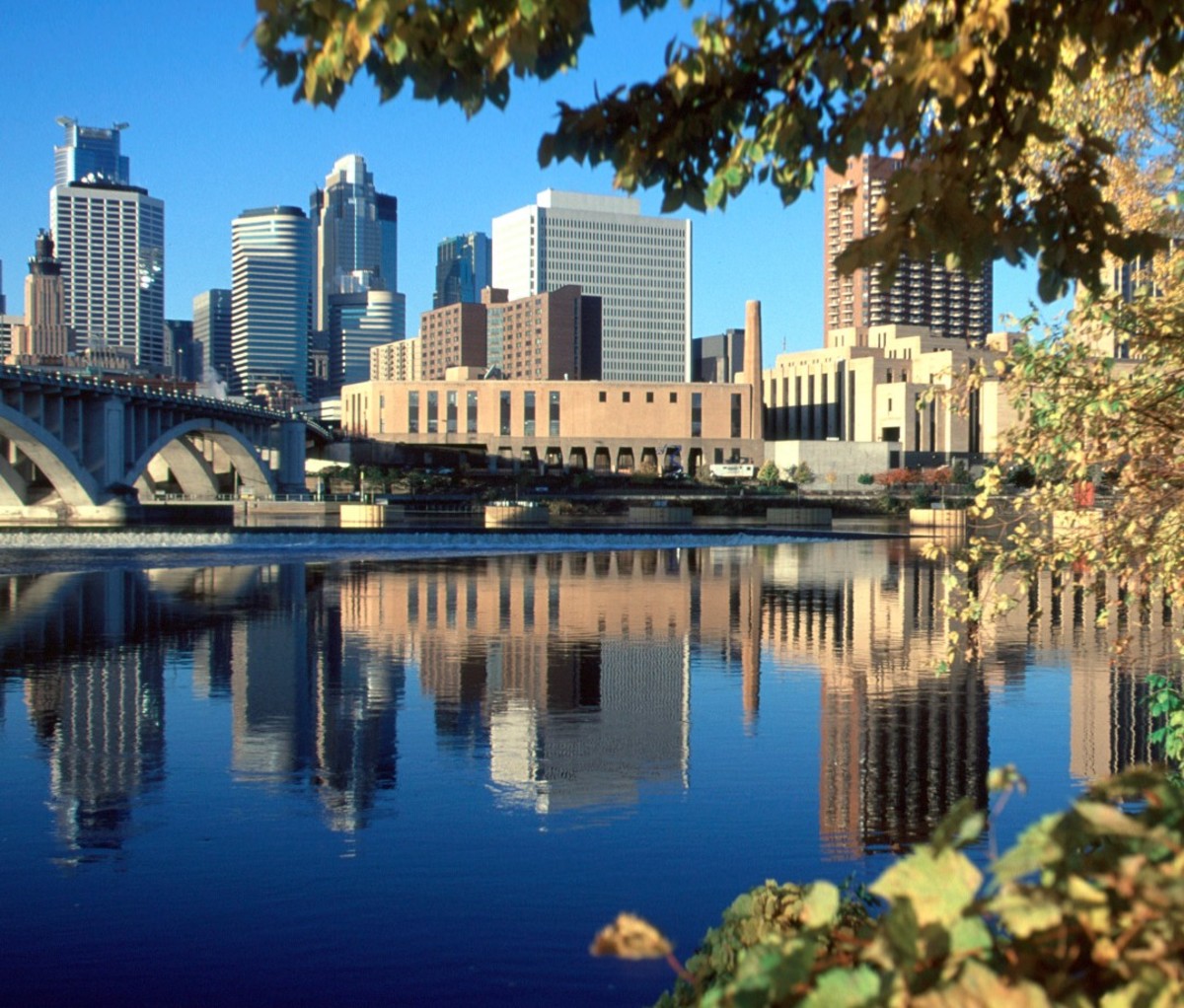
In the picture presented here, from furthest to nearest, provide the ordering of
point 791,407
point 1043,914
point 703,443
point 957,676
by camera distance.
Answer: point 791,407 < point 703,443 < point 957,676 < point 1043,914

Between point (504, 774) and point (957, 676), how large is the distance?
28.1ft

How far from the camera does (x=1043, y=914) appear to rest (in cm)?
276

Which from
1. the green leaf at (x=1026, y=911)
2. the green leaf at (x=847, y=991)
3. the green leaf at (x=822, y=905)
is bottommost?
the green leaf at (x=847, y=991)

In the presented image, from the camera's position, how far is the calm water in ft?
28.2

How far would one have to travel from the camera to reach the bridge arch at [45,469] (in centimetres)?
6669

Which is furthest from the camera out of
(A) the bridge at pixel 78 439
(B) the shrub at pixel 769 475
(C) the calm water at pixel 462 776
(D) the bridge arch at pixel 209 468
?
(B) the shrub at pixel 769 475

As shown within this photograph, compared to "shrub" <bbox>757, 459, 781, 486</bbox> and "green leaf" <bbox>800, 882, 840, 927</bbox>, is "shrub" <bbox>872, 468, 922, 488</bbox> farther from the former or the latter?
"green leaf" <bbox>800, 882, 840, 927</bbox>

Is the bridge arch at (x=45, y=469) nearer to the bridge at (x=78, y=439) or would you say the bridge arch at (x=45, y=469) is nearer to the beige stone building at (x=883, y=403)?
the bridge at (x=78, y=439)

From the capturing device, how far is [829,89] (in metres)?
5.89

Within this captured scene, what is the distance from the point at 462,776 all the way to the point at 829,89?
871 centimetres

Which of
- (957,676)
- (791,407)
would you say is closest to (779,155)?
(957,676)

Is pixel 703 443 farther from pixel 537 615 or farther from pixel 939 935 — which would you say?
pixel 939 935

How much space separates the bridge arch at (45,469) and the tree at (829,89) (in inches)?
2534

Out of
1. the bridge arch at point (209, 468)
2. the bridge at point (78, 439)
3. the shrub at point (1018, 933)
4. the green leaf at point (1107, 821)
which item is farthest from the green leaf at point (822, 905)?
the bridge arch at point (209, 468)
